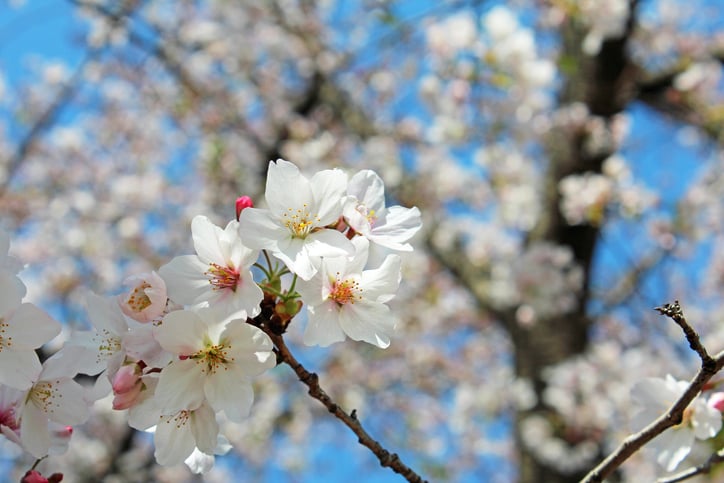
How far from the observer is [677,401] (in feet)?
3.25

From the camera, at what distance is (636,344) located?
5.50 meters

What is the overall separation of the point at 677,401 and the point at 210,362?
64 centimetres

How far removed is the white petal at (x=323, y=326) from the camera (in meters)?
1.04

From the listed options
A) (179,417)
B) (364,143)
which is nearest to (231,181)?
(364,143)

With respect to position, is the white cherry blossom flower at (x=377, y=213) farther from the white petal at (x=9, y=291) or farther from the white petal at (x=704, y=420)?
the white petal at (x=704, y=420)

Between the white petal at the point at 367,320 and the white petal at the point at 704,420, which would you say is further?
the white petal at the point at 704,420

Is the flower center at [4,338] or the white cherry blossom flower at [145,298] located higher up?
the white cherry blossom flower at [145,298]

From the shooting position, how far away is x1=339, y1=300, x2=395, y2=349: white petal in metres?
1.05

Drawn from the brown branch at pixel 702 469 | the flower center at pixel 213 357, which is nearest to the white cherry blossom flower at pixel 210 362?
the flower center at pixel 213 357

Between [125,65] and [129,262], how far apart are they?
5.80ft

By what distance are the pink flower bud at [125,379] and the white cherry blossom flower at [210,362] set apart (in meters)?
0.04

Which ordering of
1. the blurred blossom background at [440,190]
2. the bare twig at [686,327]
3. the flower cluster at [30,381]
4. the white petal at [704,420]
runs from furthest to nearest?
the blurred blossom background at [440,190]
the white petal at [704,420]
the flower cluster at [30,381]
the bare twig at [686,327]

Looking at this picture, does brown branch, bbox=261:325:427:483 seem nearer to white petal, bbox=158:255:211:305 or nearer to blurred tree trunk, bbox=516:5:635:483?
white petal, bbox=158:255:211:305

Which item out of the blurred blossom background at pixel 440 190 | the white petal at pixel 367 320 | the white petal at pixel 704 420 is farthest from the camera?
the blurred blossom background at pixel 440 190
